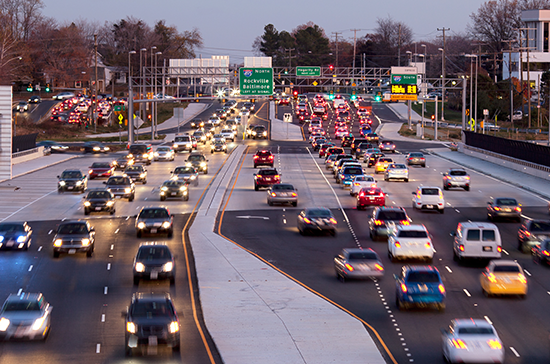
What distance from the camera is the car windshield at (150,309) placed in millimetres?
19156

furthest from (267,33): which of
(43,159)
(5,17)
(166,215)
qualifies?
(166,215)

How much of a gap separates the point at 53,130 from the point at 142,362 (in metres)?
89.0

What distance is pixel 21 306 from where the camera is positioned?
2017cm

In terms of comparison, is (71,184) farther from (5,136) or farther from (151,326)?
(151,326)

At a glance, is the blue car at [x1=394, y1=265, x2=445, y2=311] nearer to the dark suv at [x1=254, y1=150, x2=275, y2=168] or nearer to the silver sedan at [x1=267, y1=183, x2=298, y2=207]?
the silver sedan at [x1=267, y1=183, x2=298, y2=207]

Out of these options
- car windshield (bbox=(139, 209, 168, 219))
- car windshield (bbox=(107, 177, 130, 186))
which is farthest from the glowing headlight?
car windshield (bbox=(107, 177, 130, 186))

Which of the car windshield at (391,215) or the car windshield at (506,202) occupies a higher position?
the car windshield at (506,202)

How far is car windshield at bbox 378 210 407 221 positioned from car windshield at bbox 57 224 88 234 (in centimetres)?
1322

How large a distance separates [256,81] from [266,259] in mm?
51258

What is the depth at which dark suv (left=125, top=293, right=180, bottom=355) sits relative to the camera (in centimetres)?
1878

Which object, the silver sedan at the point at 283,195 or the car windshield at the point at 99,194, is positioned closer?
the car windshield at the point at 99,194


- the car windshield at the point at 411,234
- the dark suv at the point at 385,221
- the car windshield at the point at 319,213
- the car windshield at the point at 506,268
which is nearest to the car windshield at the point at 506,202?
the dark suv at the point at 385,221

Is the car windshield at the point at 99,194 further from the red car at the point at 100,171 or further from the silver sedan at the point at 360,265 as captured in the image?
the silver sedan at the point at 360,265

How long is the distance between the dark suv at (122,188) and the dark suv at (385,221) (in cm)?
1772
